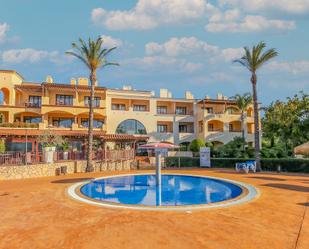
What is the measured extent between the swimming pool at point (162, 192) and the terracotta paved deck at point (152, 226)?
1534mm

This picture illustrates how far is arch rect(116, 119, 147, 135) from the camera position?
134 ft

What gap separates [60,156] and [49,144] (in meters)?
1.59

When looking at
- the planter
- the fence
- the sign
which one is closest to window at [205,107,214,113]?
the sign

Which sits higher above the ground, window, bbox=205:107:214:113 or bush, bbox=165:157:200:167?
window, bbox=205:107:214:113

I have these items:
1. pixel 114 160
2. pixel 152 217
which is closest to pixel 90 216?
pixel 152 217

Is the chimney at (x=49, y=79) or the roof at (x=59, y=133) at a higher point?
Answer: the chimney at (x=49, y=79)

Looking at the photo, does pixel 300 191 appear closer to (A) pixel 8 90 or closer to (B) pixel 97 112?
(B) pixel 97 112

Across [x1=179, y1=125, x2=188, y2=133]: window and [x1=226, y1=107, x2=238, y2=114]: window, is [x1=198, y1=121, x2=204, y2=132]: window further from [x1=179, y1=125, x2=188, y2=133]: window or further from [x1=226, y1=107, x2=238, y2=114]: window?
[x1=226, y1=107, x2=238, y2=114]: window

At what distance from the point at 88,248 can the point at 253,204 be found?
796 cm

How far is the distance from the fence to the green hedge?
687 centimetres

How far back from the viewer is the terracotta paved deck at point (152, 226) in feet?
23.6

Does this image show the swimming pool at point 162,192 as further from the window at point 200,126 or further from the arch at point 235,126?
the arch at point 235,126

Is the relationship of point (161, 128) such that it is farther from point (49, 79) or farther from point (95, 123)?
point (49, 79)

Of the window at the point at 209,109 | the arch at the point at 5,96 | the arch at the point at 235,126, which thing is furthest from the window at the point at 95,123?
the arch at the point at 235,126
